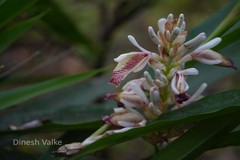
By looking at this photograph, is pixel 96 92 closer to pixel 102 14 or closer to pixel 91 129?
pixel 91 129

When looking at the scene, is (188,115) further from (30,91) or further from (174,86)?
(30,91)

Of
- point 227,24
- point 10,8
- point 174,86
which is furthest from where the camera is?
point 10,8

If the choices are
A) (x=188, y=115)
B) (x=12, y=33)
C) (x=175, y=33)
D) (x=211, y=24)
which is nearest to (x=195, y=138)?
(x=188, y=115)

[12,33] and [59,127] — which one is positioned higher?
[12,33]

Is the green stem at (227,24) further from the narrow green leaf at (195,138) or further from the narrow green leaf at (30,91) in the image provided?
the narrow green leaf at (30,91)

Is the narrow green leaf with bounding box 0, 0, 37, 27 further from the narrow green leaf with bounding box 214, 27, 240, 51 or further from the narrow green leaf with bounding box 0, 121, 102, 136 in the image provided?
the narrow green leaf with bounding box 214, 27, 240, 51

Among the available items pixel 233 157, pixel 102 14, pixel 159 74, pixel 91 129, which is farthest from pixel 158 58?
pixel 233 157

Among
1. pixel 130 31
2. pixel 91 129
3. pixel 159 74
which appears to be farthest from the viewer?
pixel 130 31
